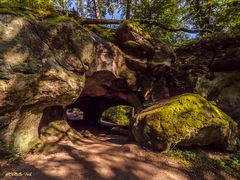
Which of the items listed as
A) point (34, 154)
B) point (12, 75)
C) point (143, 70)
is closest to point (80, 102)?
point (143, 70)

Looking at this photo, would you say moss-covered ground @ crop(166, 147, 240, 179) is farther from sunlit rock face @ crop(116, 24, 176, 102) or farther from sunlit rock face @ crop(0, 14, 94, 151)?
sunlit rock face @ crop(116, 24, 176, 102)

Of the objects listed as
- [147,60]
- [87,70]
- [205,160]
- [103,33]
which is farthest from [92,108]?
[205,160]

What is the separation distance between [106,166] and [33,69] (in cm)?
350

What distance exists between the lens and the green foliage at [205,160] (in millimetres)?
5144

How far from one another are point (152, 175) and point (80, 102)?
10.9 m

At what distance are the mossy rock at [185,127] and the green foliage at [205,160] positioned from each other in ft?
0.97

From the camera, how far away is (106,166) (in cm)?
470

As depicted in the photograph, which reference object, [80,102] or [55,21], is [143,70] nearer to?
[55,21]

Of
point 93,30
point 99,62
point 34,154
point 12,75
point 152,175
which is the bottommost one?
point 152,175

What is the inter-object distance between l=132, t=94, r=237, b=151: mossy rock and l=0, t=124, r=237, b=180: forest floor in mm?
516

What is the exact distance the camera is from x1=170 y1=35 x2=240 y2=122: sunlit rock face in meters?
8.66

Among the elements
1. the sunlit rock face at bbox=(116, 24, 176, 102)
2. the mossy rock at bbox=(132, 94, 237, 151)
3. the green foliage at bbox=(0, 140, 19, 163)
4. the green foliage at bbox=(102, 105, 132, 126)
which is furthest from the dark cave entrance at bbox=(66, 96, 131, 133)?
the green foliage at bbox=(0, 140, 19, 163)

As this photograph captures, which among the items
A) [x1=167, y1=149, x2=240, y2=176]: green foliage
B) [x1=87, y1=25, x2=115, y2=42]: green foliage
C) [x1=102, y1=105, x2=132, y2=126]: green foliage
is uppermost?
[x1=87, y1=25, x2=115, y2=42]: green foliage

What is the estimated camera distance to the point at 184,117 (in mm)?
5883
